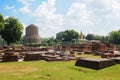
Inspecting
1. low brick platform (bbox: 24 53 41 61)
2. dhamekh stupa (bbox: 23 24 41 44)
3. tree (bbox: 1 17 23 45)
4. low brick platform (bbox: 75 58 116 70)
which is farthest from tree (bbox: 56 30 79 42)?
low brick platform (bbox: 75 58 116 70)

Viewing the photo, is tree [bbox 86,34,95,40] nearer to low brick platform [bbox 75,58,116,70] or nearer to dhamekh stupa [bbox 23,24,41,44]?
dhamekh stupa [bbox 23,24,41,44]

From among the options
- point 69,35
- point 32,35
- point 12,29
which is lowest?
point 12,29

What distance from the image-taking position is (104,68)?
11133 mm

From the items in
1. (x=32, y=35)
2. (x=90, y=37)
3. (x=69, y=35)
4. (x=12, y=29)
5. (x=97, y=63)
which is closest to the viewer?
(x=97, y=63)

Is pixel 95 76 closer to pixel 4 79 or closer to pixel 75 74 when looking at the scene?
pixel 75 74

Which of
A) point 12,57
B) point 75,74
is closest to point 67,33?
point 12,57

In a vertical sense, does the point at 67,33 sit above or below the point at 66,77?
above

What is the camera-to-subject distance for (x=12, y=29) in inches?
2024

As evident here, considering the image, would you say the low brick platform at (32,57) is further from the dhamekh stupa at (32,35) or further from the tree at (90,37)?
the tree at (90,37)

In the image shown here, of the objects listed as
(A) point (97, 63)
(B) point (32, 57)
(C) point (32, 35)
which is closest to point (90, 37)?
(C) point (32, 35)

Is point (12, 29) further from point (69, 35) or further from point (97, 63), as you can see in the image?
point (69, 35)

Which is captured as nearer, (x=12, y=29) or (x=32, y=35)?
(x=12, y=29)

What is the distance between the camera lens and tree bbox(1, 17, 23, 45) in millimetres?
51562

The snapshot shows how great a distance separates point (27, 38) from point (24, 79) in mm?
95522
